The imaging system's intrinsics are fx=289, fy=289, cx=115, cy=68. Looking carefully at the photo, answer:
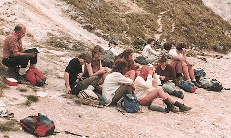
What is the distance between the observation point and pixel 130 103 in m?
9.27

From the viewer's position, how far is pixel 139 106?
9586 mm

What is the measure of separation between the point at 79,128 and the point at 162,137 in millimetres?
2272

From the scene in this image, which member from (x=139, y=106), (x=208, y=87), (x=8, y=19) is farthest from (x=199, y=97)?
(x=8, y=19)

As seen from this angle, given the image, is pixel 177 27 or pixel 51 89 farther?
pixel 177 27

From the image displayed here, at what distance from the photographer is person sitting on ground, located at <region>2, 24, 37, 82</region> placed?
994 centimetres

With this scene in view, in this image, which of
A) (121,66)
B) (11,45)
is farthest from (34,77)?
(121,66)

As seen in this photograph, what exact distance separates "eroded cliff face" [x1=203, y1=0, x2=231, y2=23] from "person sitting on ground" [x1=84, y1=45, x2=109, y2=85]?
125 feet

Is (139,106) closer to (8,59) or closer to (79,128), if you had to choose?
(79,128)

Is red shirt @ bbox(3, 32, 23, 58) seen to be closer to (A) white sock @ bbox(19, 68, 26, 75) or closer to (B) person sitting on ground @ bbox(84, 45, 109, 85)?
(A) white sock @ bbox(19, 68, 26, 75)

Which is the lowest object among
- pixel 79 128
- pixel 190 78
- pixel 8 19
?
pixel 79 128

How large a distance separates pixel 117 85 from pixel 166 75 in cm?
345

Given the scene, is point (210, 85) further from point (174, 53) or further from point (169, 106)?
point (169, 106)

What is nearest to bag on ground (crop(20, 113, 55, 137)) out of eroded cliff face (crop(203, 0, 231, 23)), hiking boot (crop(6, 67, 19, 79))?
hiking boot (crop(6, 67, 19, 79))

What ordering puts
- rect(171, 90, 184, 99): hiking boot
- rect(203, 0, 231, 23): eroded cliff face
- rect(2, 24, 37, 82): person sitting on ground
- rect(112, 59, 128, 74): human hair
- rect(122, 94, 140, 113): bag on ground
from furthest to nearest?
1. rect(203, 0, 231, 23): eroded cliff face
2. rect(171, 90, 184, 99): hiking boot
3. rect(2, 24, 37, 82): person sitting on ground
4. rect(112, 59, 128, 74): human hair
5. rect(122, 94, 140, 113): bag on ground
